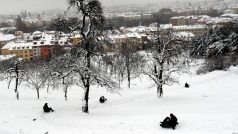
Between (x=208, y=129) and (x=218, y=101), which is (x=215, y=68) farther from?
(x=208, y=129)

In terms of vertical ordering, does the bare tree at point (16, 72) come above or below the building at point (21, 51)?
above

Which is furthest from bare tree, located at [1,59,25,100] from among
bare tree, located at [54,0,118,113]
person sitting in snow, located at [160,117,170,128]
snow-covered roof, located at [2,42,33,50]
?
snow-covered roof, located at [2,42,33,50]

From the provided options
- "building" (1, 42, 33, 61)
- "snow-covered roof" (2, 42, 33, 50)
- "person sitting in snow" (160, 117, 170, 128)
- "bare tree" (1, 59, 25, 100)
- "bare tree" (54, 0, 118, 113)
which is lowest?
"building" (1, 42, 33, 61)

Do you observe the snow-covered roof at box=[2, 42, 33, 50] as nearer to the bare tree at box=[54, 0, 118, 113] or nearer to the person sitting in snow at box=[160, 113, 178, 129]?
the bare tree at box=[54, 0, 118, 113]

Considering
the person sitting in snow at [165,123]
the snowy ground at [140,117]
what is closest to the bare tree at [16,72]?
the snowy ground at [140,117]

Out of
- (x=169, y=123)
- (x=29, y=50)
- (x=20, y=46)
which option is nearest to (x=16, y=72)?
(x=169, y=123)

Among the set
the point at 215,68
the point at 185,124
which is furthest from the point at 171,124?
the point at 215,68

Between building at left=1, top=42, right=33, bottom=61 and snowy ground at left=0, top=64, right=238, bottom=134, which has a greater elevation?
snowy ground at left=0, top=64, right=238, bottom=134

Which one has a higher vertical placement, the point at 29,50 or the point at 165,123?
the point at 165,123

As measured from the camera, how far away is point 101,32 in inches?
1201

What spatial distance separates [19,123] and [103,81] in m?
7.96

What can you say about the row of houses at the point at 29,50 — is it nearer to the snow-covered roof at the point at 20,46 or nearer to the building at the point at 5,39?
the snow-covered roof at the point at 20,46

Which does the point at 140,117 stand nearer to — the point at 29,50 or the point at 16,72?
the point at 16,72

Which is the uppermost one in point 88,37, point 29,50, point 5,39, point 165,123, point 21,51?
point 88,37
